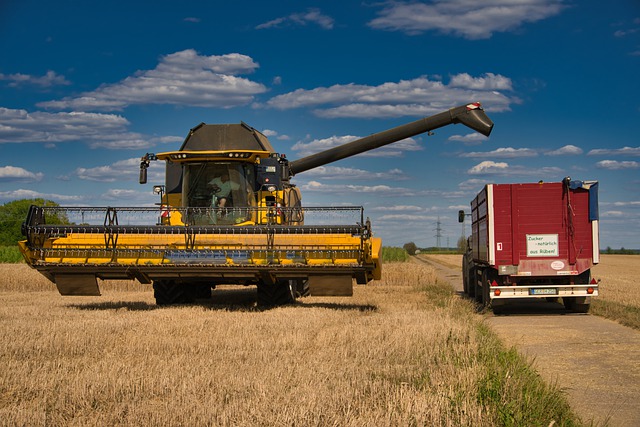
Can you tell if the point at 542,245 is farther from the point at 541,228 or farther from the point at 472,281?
the point at 472,281

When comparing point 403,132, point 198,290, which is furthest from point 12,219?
point 198,290

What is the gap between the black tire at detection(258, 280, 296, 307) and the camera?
14.5m

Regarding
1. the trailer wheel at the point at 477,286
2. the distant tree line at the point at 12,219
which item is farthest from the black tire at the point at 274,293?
the distant tree line at the point at 12,219

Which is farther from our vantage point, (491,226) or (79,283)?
(491,226)

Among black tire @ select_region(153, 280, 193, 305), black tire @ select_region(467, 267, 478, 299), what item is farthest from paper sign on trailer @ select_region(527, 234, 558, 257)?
black tire @ select_region(153, 280, 193, 305)

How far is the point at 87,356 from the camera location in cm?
800

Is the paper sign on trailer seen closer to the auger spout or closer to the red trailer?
the red trailer

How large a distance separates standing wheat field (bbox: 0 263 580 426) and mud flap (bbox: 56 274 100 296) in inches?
51.7

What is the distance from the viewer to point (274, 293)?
14555 millimetres

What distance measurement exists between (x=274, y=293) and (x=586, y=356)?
6489 millimetres

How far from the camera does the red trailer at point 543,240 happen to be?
1577 cm

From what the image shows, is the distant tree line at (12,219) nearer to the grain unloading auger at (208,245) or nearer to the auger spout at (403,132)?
the auger spout at (403,132)

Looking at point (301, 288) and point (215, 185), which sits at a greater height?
point (215, 185)

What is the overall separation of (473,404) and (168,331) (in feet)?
17.6
